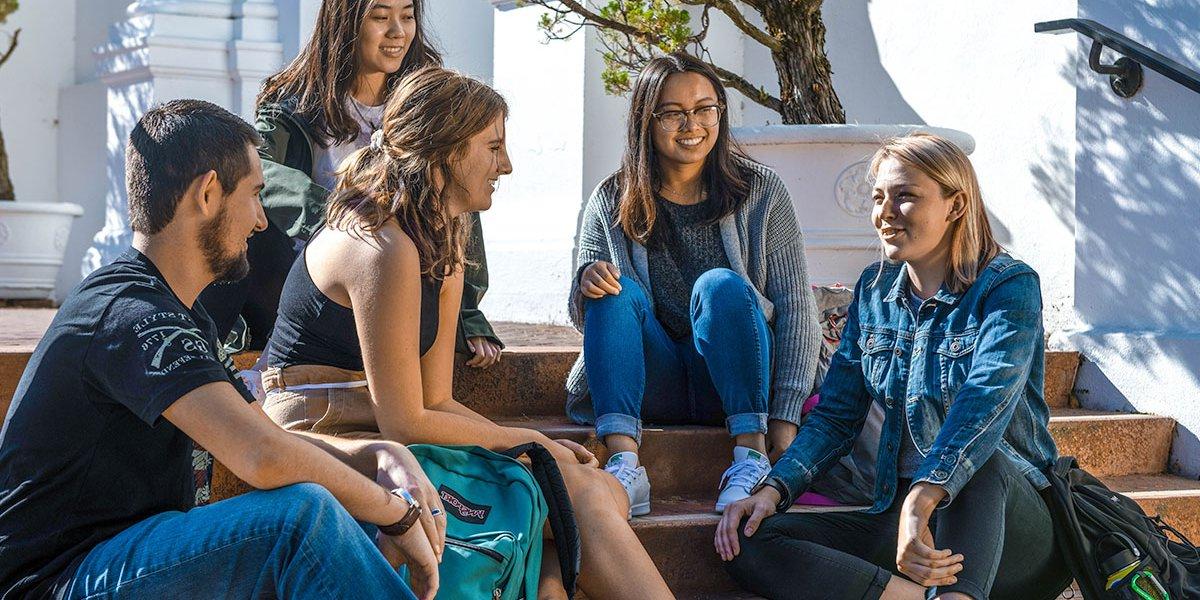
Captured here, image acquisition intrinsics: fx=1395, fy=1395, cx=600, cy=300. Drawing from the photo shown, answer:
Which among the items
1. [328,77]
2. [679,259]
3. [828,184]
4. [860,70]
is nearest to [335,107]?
[328,77]

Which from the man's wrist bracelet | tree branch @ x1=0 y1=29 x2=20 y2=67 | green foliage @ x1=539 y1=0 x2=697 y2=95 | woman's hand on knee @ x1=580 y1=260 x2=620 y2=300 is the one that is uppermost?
tree branch @ x1=0 y1=29 x2=20 y2=67

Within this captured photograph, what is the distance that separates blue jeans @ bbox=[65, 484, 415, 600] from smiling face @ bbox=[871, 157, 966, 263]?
1349 millimetres

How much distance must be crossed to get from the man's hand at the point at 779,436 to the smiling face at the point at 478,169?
3.29 ft

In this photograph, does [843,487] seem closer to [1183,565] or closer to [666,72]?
[1183,565]

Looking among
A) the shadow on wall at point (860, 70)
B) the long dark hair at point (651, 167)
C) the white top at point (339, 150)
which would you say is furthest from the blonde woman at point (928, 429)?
the shadow on wall at point (860, 70)

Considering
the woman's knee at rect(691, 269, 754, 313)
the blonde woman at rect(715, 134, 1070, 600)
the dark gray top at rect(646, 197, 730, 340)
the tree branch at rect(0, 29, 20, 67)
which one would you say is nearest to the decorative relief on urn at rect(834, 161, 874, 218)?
the dark gray top at rect(646, 197, 730, 340)

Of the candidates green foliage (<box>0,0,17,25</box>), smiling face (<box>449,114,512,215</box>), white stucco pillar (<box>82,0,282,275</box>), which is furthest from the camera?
green foliage (<box>0,0,17,25</box>)

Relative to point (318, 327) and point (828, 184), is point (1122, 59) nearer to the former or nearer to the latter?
point (828, 184)

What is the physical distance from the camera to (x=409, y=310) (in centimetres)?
262

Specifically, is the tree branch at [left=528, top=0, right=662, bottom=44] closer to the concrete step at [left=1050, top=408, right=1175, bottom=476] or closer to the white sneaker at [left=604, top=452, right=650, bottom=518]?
the concrete step at [left=1050, top=408, right=1175, bottom=476]

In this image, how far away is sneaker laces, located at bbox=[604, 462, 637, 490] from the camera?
10.4 feet

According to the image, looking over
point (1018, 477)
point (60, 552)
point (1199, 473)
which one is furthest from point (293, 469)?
point (1199, 473)

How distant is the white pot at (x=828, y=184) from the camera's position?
4664 mm

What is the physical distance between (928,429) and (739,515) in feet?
1.43
